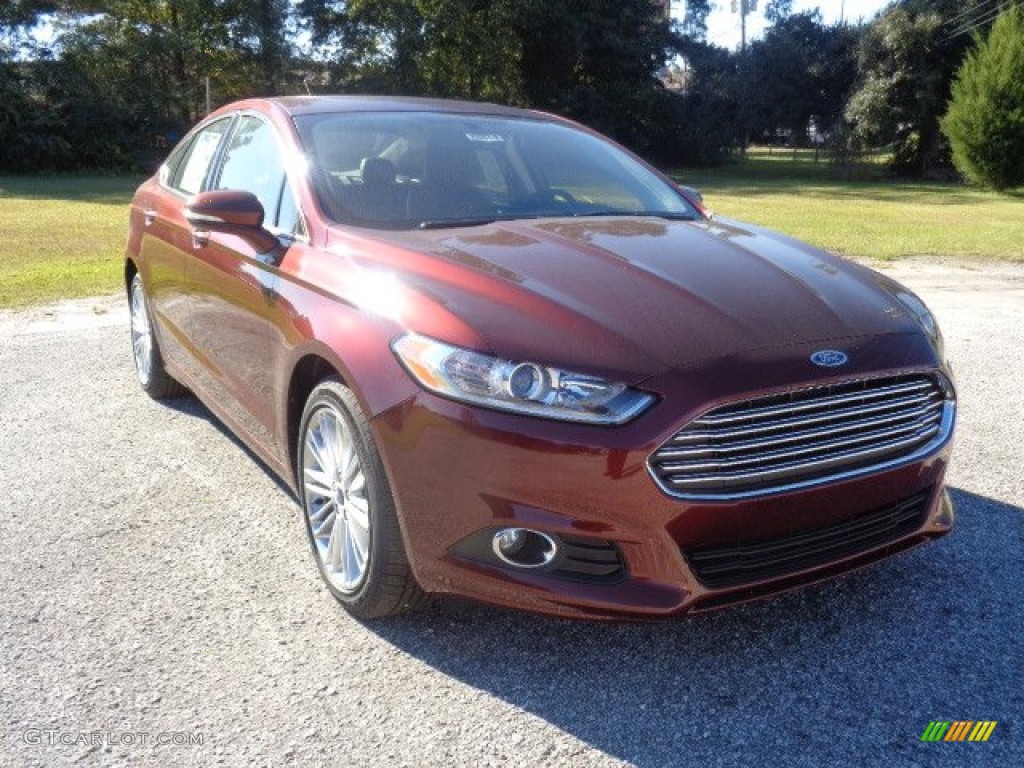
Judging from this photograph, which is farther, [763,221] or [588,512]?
[763,221]

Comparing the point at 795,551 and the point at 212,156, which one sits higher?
the point at 212,156

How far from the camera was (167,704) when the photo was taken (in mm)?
2664

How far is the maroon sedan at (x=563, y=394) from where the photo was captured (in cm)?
255

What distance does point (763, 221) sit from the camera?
715 inches

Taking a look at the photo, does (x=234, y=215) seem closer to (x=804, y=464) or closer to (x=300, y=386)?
(x=300, y=386)

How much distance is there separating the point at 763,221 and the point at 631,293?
16.1 m

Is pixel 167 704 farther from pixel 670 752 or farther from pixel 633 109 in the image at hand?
pixel 633 109

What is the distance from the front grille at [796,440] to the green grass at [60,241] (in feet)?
26.4

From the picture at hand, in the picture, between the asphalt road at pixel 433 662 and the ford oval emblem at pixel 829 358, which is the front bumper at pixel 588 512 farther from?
the asphalt road at pixel 433 662

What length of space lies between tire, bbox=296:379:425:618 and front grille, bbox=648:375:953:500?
2.79ft

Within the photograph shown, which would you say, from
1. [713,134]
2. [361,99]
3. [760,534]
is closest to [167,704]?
[760,534]

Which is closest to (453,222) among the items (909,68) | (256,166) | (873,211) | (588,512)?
(256,166)

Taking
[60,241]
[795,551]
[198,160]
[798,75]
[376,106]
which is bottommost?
[795,551]

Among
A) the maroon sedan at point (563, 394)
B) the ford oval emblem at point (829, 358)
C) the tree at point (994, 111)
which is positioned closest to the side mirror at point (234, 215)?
the maroon sedan at point (563, 394)
